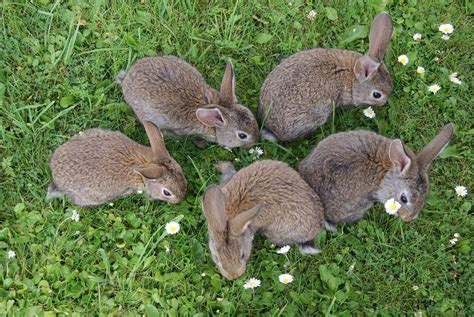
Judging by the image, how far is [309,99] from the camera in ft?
18.3

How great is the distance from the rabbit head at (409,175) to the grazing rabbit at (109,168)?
1.85 metres

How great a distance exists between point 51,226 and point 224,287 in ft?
5.51

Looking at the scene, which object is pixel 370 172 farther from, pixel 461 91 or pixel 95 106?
pixel 95 106

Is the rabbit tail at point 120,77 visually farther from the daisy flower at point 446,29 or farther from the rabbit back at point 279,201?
the daisy flower at point 446,29

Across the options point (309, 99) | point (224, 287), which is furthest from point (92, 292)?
point (309, 99)

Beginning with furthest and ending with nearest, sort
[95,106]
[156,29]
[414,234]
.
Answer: [156,29] < [95,106] < [414,234]

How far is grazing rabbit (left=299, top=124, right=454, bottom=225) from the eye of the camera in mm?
5086

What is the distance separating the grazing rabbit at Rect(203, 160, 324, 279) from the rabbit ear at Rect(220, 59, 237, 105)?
2.30 feet

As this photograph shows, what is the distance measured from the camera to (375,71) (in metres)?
5.71

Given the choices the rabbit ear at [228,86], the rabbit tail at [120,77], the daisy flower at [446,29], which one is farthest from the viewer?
the daisy flower at [446,29]

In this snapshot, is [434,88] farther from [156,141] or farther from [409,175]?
[156,141]

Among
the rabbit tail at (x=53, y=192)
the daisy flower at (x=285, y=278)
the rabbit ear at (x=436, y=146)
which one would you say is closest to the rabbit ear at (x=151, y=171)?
the rabbit tail at (x=53, y=192)

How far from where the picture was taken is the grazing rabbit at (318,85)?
556cm

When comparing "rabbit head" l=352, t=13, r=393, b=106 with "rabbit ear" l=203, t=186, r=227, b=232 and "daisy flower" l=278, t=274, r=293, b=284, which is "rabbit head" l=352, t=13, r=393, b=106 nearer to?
"daisy flower" l=278, t=274, r=293, b=284
